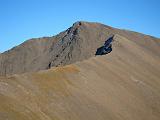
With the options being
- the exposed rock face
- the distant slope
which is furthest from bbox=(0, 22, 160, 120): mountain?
the exposed rock face

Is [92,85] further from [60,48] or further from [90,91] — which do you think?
[60,48]

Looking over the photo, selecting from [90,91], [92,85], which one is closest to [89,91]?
[90,91]

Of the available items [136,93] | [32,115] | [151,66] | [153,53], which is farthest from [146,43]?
[32,115]

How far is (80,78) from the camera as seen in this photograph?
2196 inches

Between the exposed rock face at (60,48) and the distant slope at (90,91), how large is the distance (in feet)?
80.0

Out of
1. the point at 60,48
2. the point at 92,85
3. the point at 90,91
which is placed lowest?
the point at 60,48

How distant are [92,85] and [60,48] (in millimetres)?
61508

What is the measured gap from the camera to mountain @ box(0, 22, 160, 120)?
41.9m

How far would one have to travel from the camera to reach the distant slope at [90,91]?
135ft

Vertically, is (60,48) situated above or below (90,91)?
below

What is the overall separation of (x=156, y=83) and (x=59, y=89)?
3173 cm

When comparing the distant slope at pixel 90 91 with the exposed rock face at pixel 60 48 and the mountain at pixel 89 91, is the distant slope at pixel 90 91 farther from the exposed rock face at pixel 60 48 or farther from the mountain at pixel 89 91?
the exposed rock face at pixel 60 48

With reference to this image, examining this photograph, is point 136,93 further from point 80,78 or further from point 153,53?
point 153,53

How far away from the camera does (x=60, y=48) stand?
384 ft
